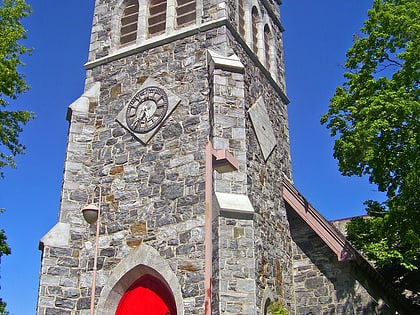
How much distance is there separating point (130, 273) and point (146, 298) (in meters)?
0.67

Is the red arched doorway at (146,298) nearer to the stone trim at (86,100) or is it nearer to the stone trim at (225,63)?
the stone trim at (86,100)

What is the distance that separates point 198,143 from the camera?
13.3 metres

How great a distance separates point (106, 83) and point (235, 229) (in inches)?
255

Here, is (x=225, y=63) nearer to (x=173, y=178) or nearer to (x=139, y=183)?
(x=173, y=178)

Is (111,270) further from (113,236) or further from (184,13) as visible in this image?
(184,13)

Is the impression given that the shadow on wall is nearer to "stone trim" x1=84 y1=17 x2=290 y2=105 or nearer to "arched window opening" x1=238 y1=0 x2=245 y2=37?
"stone trim" x1=84 y1=17 x2=290 y2=105

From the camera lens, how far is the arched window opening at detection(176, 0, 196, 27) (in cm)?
1558

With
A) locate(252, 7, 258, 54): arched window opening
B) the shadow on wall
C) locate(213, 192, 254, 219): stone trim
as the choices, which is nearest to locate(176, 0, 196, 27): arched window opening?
locate(252, 7, 258, 54): arched window opening

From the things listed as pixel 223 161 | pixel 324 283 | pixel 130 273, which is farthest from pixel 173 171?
pixel 324 283

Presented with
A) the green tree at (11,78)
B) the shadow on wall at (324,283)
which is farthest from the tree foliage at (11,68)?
the shadow on wall at (324,283)

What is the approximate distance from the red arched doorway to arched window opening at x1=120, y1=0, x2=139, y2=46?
6.92m

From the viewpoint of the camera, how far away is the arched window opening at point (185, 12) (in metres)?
15.6

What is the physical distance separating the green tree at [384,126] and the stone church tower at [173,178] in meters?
1.51

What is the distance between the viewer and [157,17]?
16312 millimetres
